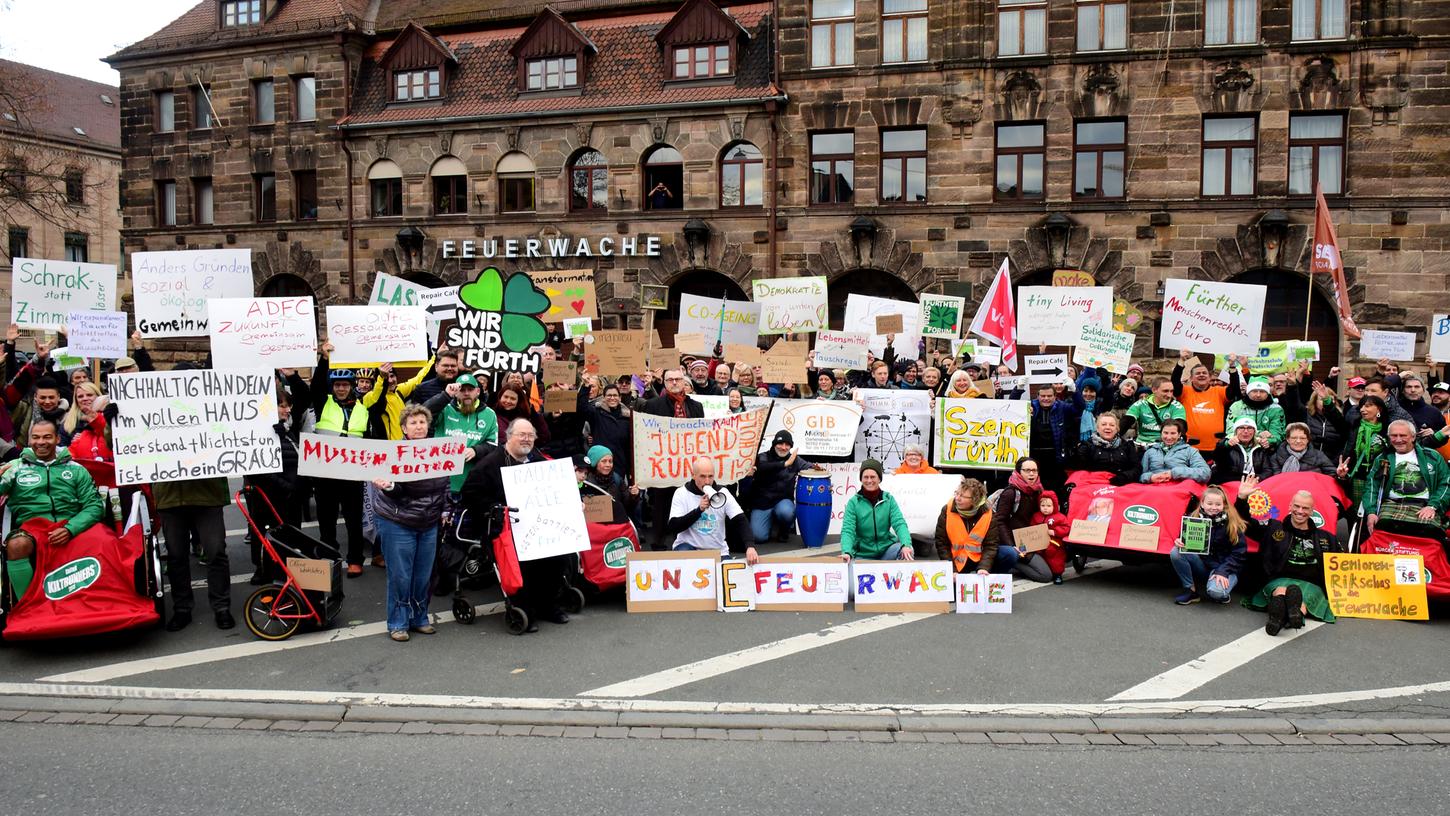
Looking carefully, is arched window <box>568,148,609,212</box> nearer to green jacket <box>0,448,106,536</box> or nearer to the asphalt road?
green jacket <box>0,448,106,536</box>

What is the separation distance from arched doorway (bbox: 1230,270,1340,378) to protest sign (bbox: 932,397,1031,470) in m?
12.7

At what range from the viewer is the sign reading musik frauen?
25.4 metres

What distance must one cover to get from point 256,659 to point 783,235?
18.4 meters

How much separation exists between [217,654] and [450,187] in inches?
819

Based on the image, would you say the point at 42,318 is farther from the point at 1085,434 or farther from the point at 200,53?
the point at 200,53

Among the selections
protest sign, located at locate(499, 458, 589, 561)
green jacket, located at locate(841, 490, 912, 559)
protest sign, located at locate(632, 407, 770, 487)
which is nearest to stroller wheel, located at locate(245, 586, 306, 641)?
protest sign, located at locate(499, 458, 589, 561)

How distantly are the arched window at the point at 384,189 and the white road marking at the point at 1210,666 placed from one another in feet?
77.7

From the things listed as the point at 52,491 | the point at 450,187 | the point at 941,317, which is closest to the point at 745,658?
the point at 52,491

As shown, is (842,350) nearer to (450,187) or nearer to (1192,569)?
(1192,569)

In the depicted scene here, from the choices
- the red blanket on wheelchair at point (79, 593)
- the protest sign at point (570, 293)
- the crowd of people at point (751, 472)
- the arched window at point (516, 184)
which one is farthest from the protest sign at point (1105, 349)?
the arched window at point (516, 184)

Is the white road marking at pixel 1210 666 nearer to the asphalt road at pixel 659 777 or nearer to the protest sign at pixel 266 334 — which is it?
the asphalt road at pixel 659 777

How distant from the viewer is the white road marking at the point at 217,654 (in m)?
7.19

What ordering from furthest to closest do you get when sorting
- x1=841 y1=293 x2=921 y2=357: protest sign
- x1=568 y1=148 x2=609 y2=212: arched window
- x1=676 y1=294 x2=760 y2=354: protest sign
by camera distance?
x1=568 y1=148 x2=609 y2=212: arched window < x1=841 y1=293 x2=921 y2=357: protest sign < x1=676 y1=294 x2=760 y2=354: protest sign

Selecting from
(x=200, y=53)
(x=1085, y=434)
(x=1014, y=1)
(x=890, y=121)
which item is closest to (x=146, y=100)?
(x=200, y=53)
